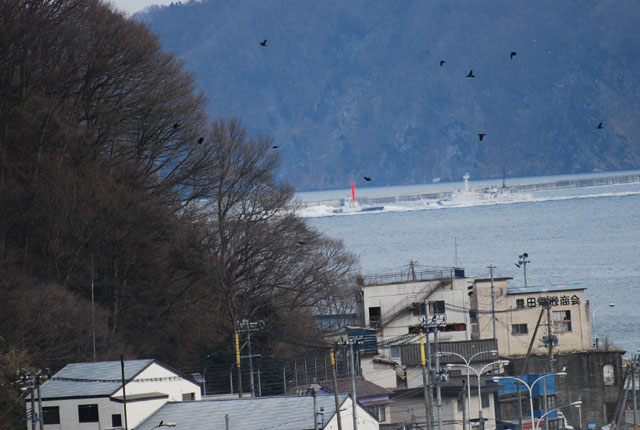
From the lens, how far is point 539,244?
106 meters

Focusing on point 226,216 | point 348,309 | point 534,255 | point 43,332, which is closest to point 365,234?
point 534,255

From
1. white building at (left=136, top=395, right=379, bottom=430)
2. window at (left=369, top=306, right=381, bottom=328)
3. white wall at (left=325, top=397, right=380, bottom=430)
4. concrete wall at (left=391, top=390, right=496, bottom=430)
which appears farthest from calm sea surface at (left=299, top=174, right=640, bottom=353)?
white building at (left=136, top=395, right=379, bottom=430)

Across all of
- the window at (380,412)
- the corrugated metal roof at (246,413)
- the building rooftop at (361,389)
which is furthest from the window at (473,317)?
the corrugated metal roof at (246,413)

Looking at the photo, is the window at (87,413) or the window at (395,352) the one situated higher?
the window at (395,352)

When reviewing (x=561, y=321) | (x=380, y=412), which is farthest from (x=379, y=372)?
Answer: (x=561, y=321)

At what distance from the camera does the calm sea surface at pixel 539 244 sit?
65844mm

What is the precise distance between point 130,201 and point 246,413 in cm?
1244

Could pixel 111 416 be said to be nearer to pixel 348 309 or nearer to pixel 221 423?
pixel 221 423

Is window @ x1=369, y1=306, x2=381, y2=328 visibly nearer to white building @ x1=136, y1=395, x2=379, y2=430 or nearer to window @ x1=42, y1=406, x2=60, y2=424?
white building @ x1=136, y1=395, x2=379, y2=430

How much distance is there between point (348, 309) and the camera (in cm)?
4450

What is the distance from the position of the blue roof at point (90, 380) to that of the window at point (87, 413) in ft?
0.75

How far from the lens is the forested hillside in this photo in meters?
29.1

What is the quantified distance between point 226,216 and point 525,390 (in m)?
10.5

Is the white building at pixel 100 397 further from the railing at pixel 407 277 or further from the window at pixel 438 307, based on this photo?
the railing at pixel 407 277
